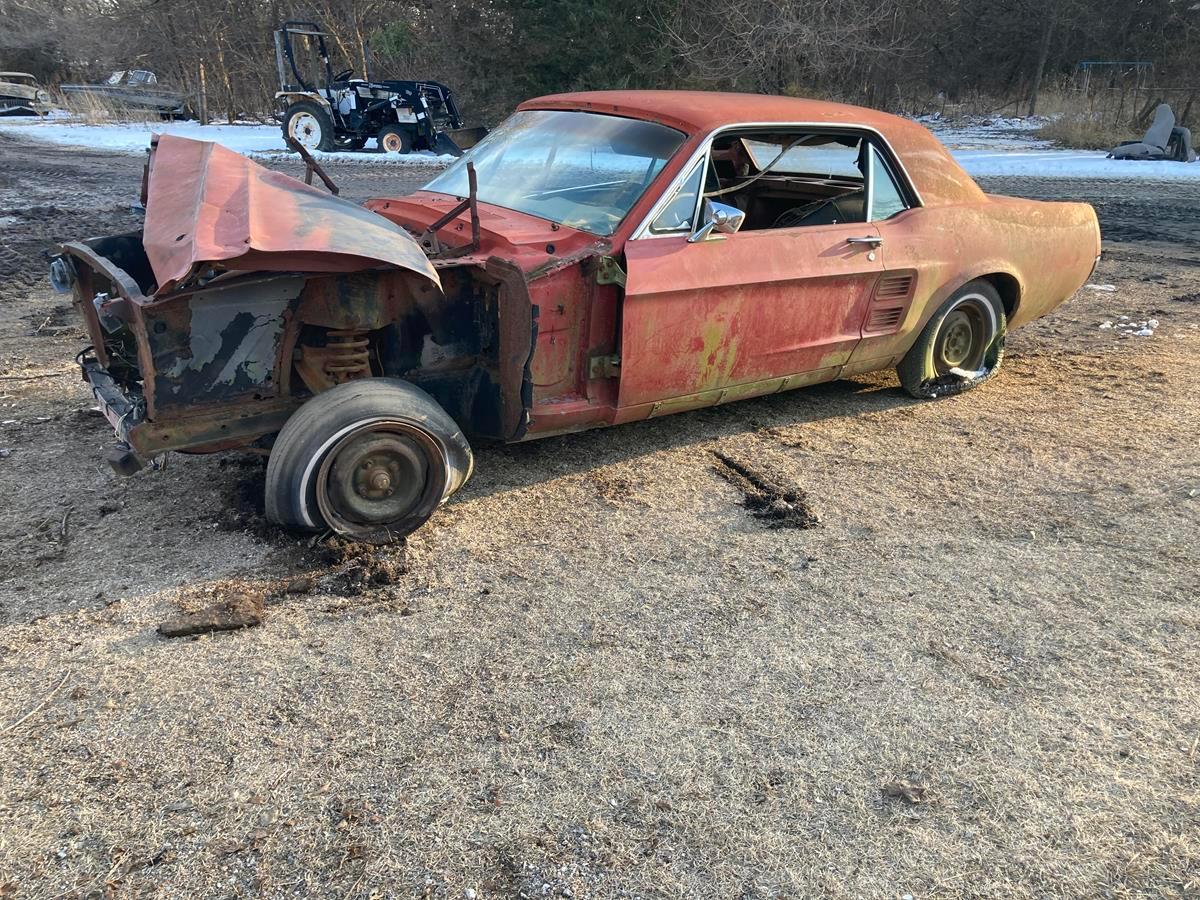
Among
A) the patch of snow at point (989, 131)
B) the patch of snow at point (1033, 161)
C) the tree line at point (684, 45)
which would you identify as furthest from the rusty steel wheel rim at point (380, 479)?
the tree line at point (684, 45)

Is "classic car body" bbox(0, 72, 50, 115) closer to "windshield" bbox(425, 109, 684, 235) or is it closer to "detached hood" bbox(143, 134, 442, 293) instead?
"windshield" bbox(425, 109, 684, 235)

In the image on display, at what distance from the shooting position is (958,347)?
5363 mm

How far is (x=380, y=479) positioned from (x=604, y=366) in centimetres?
111

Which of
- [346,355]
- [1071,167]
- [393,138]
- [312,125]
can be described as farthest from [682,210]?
[312,125]

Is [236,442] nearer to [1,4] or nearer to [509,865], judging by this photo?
[509,865]

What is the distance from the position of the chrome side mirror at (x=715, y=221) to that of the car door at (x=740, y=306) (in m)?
0.04

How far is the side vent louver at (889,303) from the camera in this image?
181 inches

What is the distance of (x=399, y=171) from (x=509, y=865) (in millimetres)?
14151

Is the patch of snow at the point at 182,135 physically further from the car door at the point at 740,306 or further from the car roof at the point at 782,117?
the car door at the point at 740,306

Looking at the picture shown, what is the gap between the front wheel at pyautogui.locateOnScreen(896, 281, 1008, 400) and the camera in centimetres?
506

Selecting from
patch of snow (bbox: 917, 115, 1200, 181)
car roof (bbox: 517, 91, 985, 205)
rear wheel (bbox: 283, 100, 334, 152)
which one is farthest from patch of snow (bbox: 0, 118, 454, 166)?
car roof (bbox: 517, 91, 985, 205)

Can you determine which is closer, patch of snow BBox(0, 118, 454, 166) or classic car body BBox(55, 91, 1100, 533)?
classic car body BBox(55, 91, 1100, 533)

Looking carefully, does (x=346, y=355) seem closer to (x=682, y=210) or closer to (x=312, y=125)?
(x=682, y=210)

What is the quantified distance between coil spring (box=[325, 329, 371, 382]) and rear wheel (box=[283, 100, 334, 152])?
1538 cm
